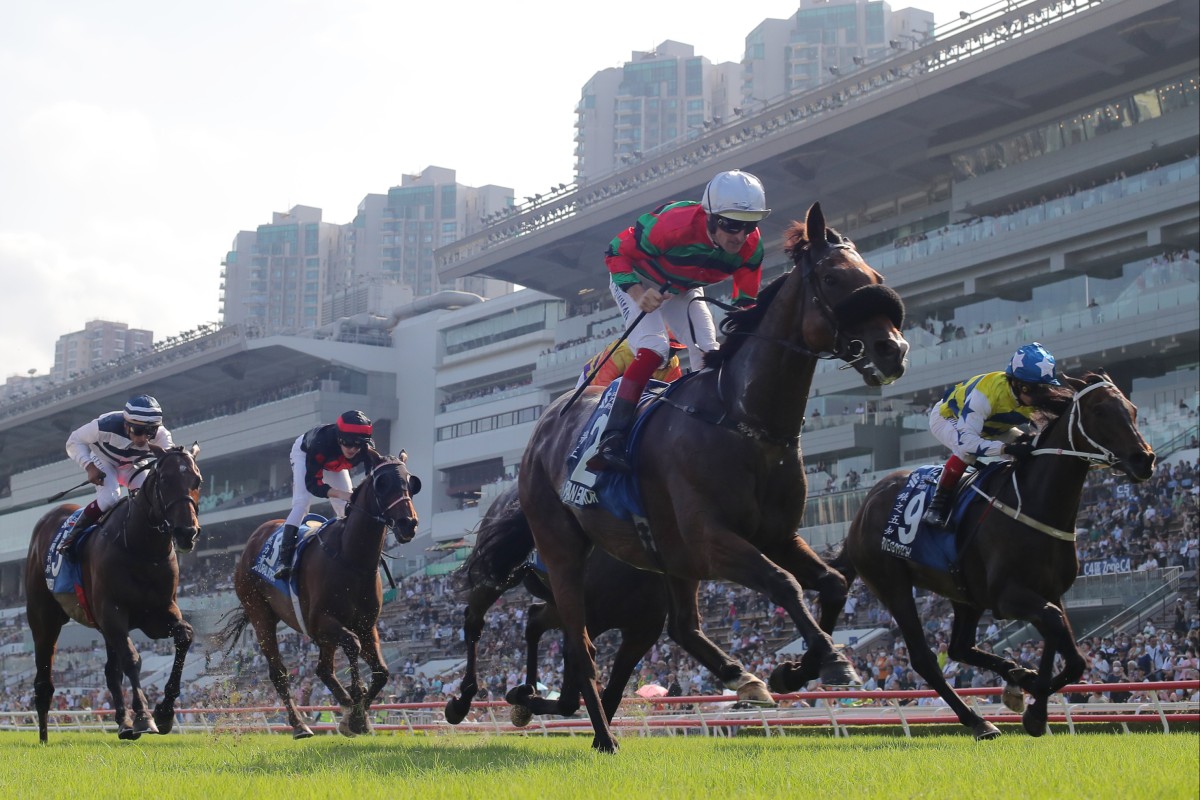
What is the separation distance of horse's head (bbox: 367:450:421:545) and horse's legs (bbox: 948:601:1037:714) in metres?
4.21

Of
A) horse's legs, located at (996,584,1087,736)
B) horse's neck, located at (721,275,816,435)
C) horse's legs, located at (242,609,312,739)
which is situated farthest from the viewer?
horse's legs, located at (242,609,312,739)

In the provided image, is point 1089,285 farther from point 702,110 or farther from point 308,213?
point 308,213

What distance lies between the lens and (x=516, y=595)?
33344 mm

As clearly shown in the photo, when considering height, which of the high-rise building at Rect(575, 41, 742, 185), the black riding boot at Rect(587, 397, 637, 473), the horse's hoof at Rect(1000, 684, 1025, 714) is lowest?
the horse's hoof at Rect(1000, 684, 1025, 714)

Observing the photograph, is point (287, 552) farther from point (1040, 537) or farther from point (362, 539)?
point (1040, 537)

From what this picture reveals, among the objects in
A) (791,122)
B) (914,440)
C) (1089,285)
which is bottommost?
(914,440)

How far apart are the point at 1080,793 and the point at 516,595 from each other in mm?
29579

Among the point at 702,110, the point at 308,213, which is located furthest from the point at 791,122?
the point at 308,213

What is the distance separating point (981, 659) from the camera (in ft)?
30.8

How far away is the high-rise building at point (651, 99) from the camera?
130 metres

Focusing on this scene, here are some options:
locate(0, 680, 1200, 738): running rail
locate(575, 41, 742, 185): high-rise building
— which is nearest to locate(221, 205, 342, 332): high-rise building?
locate(575, 41, 742, 185): high-rise building

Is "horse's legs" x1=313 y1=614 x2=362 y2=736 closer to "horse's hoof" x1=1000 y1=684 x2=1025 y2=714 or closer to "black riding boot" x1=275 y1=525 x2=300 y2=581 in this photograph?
"black riding boot" x1=275 y1=525 x2=300 y2=581

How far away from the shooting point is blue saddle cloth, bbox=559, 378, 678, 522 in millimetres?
6996

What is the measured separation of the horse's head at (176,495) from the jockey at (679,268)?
4.18 metres
